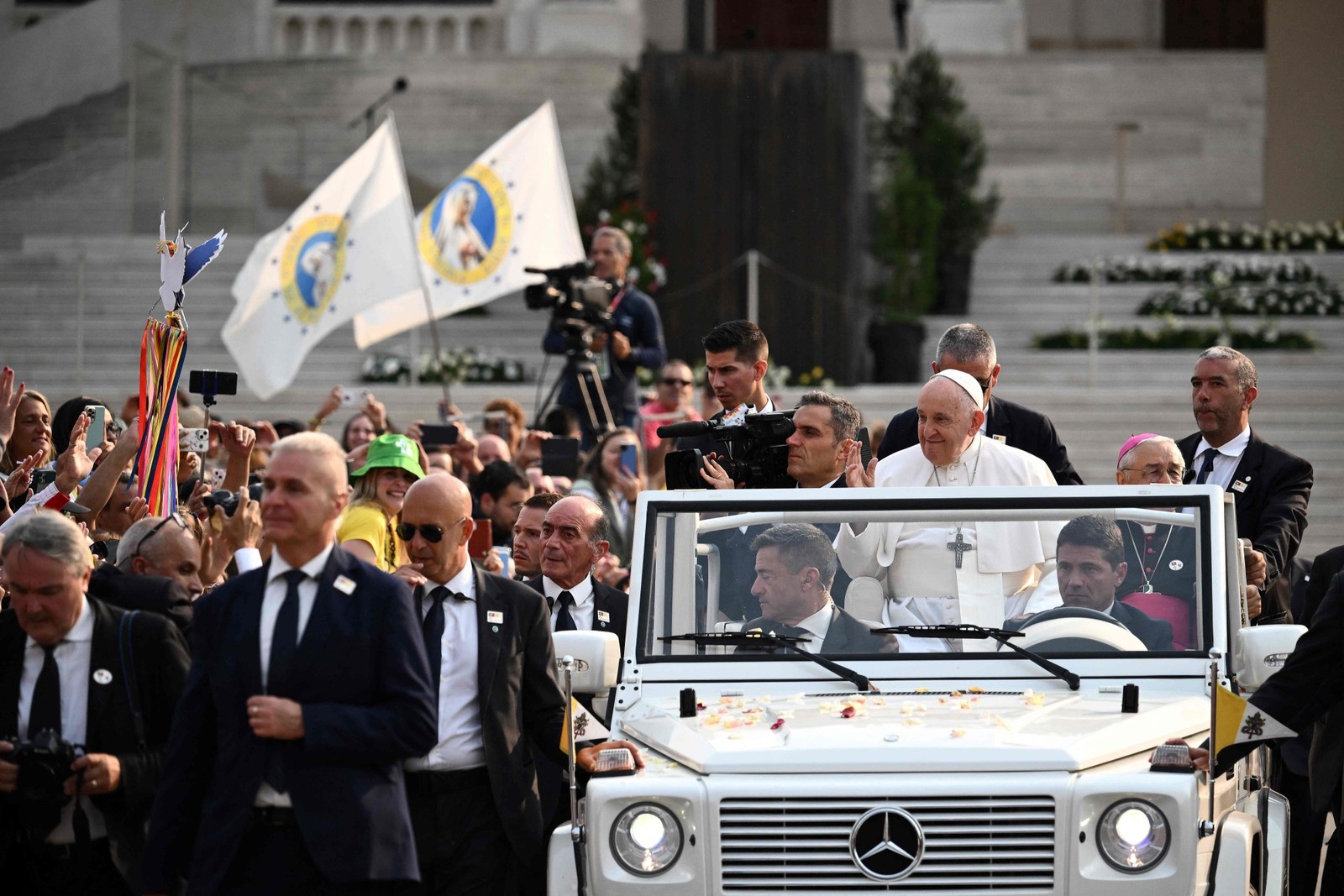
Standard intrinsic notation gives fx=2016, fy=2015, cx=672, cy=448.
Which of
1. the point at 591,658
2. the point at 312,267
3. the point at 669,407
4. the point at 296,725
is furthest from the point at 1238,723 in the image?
the point at 312,267

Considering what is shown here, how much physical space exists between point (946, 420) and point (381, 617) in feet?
8.73

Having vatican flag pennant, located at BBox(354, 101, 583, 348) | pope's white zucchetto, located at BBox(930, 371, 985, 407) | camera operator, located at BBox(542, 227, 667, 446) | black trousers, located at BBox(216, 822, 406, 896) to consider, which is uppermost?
vatican flag pennant, located at BBox(354, 101, 583, 348)

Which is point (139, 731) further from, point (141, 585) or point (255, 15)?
point (255, 15)

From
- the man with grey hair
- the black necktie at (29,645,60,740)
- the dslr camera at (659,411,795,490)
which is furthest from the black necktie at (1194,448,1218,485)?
the black necktie at (29,645,60,740)

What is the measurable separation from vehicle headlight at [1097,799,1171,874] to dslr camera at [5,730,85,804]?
280 cm

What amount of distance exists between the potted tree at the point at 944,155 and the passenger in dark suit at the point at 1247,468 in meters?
14.8

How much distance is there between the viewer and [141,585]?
6.12m

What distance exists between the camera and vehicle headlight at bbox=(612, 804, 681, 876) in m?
5.36

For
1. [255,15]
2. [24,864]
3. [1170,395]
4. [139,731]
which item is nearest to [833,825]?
[139,731]

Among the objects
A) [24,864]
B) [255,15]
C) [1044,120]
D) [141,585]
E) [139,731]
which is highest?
[255,15]

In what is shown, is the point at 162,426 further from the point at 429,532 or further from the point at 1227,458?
the point at 1227,458

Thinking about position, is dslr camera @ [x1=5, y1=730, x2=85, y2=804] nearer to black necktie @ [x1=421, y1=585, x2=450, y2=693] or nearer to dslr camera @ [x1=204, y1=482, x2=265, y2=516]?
black necktie @ [x1=421, y1=585, x2=450, y2=693]

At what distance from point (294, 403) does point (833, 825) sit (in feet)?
49.8

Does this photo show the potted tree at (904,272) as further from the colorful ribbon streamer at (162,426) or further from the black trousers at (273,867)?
the black trousers at (273,867)
